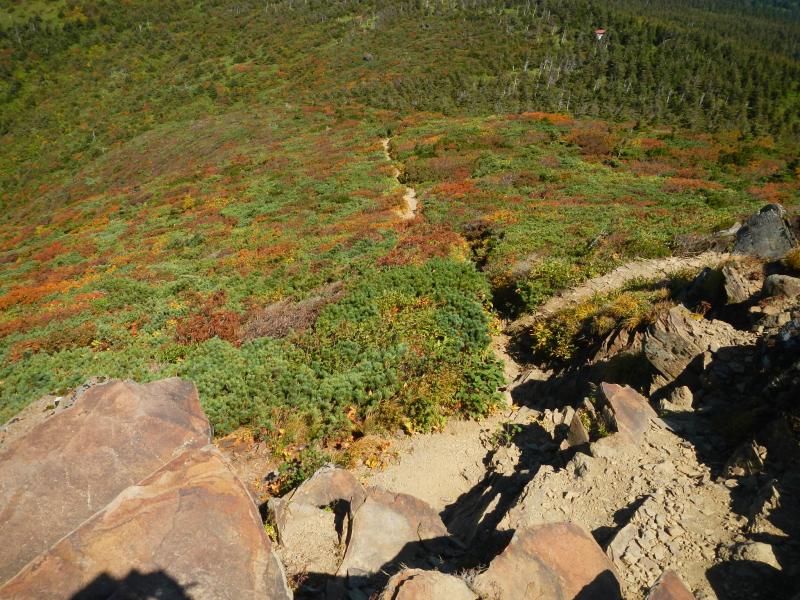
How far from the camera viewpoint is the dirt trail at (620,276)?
14.3 meters

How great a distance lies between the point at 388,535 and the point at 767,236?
14277 mm

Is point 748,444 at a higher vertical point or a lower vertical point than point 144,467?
lower

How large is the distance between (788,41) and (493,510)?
192179mm

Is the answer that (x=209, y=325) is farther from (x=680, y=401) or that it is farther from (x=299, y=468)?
(x=680, y=401)

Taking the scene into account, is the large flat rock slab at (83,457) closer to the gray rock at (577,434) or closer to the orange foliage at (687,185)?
the gray rock at (577,434)

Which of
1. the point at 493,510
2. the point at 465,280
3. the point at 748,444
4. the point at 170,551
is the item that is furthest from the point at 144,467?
the point at 465,280

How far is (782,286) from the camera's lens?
9219mm

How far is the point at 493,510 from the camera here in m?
7.05

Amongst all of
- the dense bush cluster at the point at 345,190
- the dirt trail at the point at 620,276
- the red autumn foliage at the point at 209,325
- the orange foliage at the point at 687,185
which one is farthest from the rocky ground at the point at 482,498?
the orange foliage at the point at 687,185

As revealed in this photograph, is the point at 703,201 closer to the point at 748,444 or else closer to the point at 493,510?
the point at 748,444

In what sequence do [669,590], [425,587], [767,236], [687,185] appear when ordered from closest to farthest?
[425,587], [669,590], [767,236], [687,185]

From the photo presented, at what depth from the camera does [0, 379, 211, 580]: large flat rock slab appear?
5559 millimetres

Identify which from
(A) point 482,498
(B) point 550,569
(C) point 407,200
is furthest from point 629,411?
(C) point 407,200

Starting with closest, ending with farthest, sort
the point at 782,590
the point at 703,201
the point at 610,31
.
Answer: the point at 782,590, the point at 703,201, the point at 610,31
